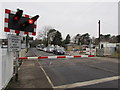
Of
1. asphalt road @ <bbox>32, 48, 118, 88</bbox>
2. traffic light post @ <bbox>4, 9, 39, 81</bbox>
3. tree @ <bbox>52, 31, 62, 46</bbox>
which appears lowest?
asphalt road @ <bbox>32, 48, 118, 88</bbox>

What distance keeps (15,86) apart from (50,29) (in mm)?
66546

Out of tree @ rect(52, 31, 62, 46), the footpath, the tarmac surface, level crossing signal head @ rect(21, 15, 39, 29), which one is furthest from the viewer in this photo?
tree @ rect(52, 31, 62, 46)

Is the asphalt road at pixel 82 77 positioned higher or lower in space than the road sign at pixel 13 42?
lower

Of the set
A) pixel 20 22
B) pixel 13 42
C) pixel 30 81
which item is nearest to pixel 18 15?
pixel 20 22

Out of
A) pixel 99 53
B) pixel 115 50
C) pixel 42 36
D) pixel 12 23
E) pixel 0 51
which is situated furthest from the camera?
pixel 42 36

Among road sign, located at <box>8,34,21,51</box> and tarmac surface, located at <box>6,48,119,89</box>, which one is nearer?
tarmac surface, located at <box>6,48,119,89</box>

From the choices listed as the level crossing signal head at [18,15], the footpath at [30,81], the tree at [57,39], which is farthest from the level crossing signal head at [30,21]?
the tree at [57,39]

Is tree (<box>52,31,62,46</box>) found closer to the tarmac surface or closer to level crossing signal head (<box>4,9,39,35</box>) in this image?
the tarmac surface

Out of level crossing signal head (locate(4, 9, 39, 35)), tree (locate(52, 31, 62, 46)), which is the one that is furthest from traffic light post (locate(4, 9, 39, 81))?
tree (locate(52, 31, 62, 46))

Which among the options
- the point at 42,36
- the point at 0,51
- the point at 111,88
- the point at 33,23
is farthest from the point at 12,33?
the point at 42,36

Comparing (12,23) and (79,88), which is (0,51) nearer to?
(12,23)

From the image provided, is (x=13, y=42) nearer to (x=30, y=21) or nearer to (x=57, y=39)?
(x=30, y=21)

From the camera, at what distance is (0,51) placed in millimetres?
4379

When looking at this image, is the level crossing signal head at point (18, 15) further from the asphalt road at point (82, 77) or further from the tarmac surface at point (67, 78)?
the asphalt road at point (82, 77)
